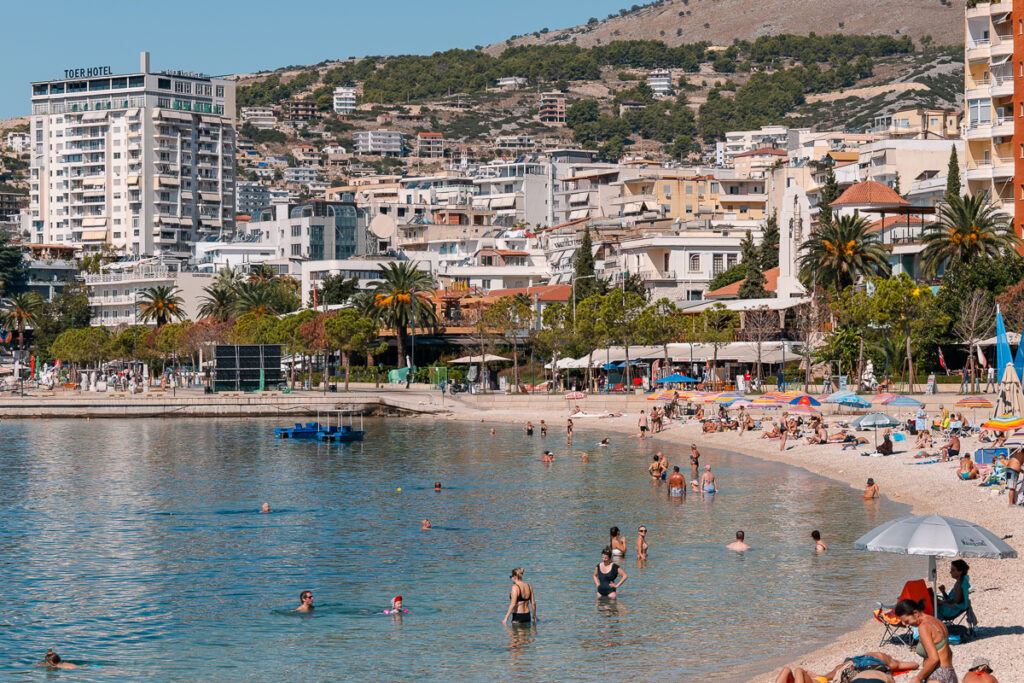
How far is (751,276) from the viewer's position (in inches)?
4473

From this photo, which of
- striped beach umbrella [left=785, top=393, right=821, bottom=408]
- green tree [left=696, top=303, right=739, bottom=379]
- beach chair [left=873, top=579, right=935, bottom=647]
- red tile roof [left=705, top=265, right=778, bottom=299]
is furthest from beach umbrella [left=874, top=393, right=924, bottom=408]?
red tile roof [left=705, top=265, right=778, bottom=299]

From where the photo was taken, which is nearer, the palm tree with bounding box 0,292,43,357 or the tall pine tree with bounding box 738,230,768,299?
the tall pine tree with bounding box 738,230,768,299

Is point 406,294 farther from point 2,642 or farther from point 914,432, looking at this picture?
point 2,642

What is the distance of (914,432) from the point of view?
60.1 metres

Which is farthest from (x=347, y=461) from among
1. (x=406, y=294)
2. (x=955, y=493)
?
(x=406, y=294)

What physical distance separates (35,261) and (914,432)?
494 feet

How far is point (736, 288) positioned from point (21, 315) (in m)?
87.8

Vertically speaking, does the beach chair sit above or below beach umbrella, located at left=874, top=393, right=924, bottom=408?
below

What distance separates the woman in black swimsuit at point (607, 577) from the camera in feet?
105

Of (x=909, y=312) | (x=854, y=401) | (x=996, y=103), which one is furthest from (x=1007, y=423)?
(x=996, y=103)

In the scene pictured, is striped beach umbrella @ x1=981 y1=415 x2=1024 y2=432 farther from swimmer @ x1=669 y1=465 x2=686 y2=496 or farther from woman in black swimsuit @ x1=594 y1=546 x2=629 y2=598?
woman in black swimsuit @ x1=594 y1=546 x2=629 y2=598

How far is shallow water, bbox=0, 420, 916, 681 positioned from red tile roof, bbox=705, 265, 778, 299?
167ft

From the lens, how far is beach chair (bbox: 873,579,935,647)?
24703 millimetres

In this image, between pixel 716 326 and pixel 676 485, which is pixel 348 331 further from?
pixel 676 485
